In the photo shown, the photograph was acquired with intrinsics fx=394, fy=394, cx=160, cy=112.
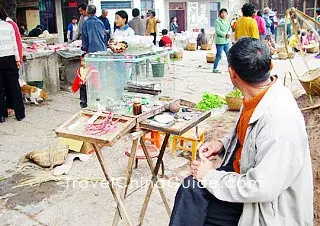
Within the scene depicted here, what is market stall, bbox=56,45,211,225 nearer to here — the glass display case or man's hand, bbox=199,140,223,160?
man's hand, bbox=199,140,223,160

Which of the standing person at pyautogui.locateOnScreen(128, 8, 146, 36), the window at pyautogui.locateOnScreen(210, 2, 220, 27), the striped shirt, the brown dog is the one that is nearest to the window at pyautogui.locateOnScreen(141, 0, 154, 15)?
the window at pyautogui.locateOnScreen(210, 2, 220, 27)

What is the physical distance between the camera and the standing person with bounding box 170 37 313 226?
1685mm

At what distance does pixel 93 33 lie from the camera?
6387mm

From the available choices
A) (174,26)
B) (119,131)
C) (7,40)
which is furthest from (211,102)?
(174,26)

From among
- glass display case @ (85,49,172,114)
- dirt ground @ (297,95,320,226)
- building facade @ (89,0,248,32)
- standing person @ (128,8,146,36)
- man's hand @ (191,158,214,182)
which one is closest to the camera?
man's hand @ (191,158,214,182)

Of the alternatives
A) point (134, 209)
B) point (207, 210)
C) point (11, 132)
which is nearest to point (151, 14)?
point (11, 132)

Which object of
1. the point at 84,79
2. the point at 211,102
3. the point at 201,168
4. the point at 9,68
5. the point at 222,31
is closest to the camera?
the point at 201,168

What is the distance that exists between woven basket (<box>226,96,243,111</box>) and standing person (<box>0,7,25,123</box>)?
3244mm

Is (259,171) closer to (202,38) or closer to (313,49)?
(313,49)

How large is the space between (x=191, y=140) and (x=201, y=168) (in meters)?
2.30

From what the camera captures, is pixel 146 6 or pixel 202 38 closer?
pixel 202 38

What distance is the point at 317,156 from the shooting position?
4047mm

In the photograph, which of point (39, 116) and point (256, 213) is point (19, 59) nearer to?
point (39, 116)

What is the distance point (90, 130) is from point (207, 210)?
1.03 metres
